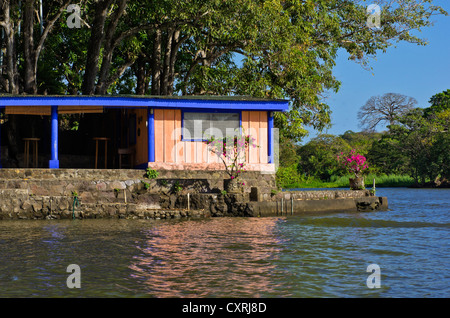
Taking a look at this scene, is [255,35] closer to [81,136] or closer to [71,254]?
[81,136]

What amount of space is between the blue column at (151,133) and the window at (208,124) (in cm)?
115

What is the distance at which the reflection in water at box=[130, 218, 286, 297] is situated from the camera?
329 inches

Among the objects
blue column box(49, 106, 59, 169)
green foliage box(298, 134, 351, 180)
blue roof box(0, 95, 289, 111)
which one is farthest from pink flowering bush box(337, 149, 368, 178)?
green foliage box(298, 134, 351, 180)

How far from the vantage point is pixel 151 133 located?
68.0 ft

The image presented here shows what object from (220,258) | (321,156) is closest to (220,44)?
(220,258)

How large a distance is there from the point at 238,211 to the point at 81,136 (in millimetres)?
11993

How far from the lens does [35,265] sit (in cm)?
1001

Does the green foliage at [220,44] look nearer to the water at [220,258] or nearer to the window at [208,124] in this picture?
the window at [208,124]

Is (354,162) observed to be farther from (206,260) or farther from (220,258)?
(206,260)

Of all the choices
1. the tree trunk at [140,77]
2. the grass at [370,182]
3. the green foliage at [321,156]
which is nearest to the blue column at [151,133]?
the tree trunk at [140,77]

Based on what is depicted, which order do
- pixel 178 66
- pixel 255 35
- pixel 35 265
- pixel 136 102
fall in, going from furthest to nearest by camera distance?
1. pixel 178 66
2. pixel 255 35
3. pixel 136 102
4. pixel 35 265

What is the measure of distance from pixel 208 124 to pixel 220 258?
11.0 m

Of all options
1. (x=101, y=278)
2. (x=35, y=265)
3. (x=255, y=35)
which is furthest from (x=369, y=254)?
(x=255, y=35)

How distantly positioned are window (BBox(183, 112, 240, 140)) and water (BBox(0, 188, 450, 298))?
4.51 m
